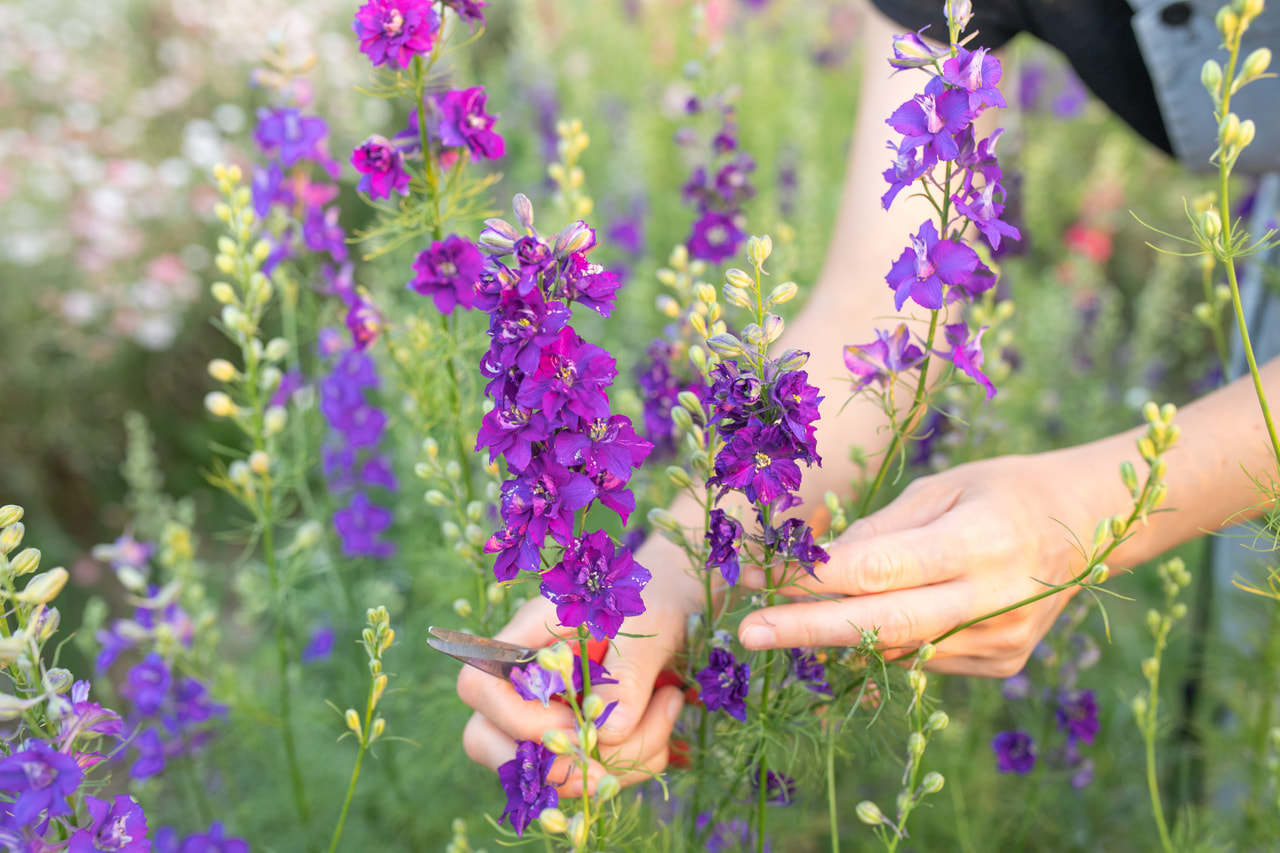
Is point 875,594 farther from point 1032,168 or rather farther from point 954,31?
point 1032,168

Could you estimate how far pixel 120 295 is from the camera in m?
4.31

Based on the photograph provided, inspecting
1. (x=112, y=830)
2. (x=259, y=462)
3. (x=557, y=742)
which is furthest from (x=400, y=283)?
(x=557, y=742)

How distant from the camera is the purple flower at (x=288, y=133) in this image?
73.4 inches

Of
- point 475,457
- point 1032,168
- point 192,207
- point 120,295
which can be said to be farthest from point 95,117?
point 1032,168

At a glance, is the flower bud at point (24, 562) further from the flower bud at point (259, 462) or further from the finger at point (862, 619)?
the finger at point (862, 619)

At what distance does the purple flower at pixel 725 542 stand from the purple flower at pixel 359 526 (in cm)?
156

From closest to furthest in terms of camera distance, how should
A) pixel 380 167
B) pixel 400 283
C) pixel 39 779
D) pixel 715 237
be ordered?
pixel 39 779 → pixel 380 167 → pixel 715 237 → pixel 400 283

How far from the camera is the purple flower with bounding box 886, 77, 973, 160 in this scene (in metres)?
1.03

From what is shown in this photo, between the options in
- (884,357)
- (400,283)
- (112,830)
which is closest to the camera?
(112,830)

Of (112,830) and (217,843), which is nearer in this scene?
(112,830)

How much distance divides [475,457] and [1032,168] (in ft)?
9.40

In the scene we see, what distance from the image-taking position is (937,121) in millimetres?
1043

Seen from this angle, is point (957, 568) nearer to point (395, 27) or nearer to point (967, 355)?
point (967, 355)

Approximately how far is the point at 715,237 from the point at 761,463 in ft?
3.59
